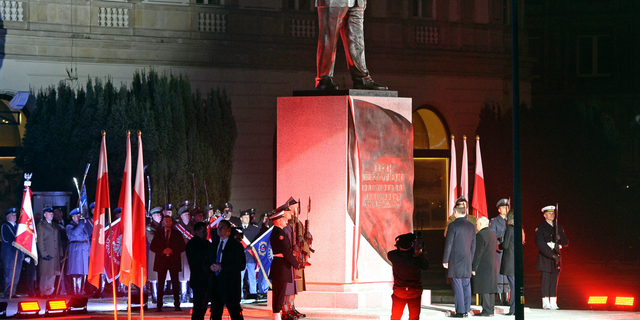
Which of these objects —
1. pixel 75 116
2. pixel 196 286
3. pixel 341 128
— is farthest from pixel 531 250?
pixel 196 286

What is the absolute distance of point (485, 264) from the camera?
56.6ft

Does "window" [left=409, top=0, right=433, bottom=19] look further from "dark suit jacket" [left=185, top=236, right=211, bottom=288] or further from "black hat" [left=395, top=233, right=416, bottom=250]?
"black hat" [left=395, top=233, right=416, bottom=250]

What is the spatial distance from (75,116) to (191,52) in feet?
14.9

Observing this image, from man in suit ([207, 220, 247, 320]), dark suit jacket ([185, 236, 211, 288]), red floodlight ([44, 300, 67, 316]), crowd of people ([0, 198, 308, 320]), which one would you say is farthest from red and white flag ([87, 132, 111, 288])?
man in suit ([207, 220, 247, 320])

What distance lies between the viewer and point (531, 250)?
1227 inches

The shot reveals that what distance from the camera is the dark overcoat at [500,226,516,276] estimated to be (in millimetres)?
18020

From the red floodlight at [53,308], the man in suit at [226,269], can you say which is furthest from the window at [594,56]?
the man in suit at [226,269]

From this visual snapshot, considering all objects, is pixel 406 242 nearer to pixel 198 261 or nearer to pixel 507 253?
pixel 198 261

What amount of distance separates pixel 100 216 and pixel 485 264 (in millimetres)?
6300

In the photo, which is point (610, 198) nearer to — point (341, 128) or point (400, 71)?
point (400, 71)

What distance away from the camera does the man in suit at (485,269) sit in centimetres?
1697

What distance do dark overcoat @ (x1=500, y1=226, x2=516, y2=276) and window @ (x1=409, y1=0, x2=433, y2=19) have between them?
54.3 feet

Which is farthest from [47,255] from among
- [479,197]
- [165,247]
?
[479,197]

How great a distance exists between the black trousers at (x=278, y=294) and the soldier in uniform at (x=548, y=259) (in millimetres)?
5651
